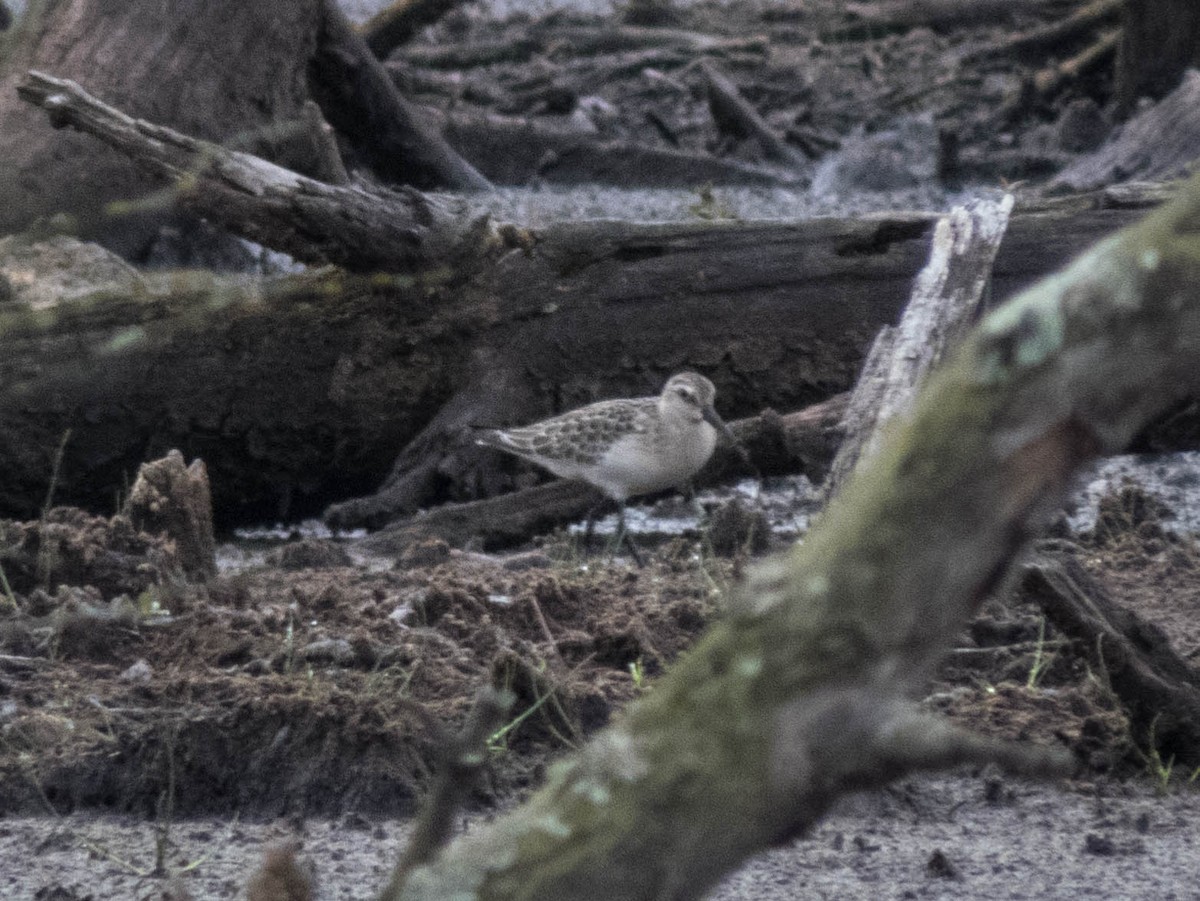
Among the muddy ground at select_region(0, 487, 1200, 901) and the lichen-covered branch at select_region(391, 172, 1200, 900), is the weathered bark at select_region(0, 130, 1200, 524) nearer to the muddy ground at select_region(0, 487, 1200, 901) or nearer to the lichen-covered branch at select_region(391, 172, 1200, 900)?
the muddy ground at select_region(0, 487, 1200, 901)

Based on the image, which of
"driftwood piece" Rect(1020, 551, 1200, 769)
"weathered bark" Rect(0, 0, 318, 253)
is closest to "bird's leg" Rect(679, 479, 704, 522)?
"weathered bark" Rect(0, 0, 318, 253)

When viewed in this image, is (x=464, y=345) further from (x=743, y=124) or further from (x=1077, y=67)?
(x=1077, y=67)

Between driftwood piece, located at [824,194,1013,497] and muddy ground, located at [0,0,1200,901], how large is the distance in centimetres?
58

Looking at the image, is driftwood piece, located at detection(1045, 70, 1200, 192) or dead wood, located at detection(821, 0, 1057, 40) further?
dead wood, located at detection(821, 0, 1057, 40)

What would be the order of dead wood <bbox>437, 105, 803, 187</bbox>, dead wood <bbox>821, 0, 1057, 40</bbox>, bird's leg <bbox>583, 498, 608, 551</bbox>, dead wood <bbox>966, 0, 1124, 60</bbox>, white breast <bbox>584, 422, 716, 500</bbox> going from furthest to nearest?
dead wood <bbox>821, 0, 1057, 40</bbox>, dead wood <bbox>966, 0, 1124, 60</bbox>, dead wood <bbox>437, 105, 803, 187</bbox>, bird's leg <bbox>583, 498, 608, 551</bbox>, white breast <bbox>584, 422, 716, 500</bbox>

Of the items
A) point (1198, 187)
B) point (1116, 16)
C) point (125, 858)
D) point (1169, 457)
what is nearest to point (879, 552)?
point (1198, 187)

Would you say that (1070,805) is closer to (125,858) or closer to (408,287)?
(125,858)

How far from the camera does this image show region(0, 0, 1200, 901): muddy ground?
361cm

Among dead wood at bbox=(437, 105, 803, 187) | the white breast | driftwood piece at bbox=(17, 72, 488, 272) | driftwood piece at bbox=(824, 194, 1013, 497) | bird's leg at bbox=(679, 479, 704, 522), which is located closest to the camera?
driftwood piece at bbox=(824, 194, 1013, 497)

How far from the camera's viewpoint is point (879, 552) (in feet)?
4.60

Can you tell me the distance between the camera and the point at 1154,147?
33.1ft

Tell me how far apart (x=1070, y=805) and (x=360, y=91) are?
7041 millimetres

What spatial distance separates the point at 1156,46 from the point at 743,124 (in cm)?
320

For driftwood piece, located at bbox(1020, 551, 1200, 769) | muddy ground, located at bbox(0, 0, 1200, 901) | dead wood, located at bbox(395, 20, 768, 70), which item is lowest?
muddy ground, located at bbox(0, 0, 1200, 901)
